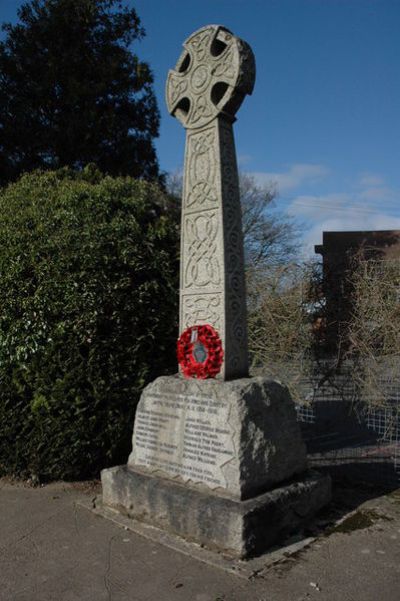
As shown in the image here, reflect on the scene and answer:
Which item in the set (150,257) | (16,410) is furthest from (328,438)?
(16,410)

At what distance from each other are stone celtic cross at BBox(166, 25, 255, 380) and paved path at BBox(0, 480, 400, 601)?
1.43 meters

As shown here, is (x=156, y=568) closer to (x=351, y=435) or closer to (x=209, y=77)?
(x=209, y=77)

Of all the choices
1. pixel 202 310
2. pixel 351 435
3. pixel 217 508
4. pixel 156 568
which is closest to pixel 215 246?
pixel 202 310

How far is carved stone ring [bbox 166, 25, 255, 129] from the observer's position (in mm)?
4090

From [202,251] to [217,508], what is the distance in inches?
80.8

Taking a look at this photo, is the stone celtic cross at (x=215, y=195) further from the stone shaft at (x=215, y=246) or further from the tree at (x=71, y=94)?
the tree at (x=71, y=94)

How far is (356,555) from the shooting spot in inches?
136

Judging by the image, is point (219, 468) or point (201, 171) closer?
point (219, 468)

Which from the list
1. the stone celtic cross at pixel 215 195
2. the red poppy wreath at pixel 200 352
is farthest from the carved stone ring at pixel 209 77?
the red poppy wreath at pixel 200 352

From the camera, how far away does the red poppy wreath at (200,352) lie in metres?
4.05

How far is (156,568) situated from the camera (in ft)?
Result: 10.8

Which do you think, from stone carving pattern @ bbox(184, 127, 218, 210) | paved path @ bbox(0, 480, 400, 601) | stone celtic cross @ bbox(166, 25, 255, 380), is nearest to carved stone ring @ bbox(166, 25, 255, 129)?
stone celtic cross @ bbox(166, 25, 255, 380)

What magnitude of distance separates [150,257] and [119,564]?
3.14m

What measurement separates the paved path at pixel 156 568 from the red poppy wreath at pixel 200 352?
4.45ft
